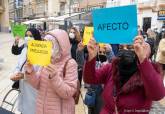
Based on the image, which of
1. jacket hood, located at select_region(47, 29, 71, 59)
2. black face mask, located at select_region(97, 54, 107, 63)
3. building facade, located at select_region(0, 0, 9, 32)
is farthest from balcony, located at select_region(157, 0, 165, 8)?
building facade, located at select_region(0, 0, 9, 32)

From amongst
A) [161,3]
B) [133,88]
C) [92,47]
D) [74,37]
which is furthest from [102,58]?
[161,3]

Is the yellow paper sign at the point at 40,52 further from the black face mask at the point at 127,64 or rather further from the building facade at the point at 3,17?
the building facade at the point at 3,17

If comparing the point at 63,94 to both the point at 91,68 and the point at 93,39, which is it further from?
the point at 93,39

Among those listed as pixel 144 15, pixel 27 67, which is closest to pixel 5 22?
pixel 144 15

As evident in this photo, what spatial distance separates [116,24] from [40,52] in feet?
2.18

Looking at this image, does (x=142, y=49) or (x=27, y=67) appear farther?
(x=27, y=67)

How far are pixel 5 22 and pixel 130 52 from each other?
64.0 metres

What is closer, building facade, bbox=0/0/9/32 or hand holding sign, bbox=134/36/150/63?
hand holding sign, bbox=134/36/150/63

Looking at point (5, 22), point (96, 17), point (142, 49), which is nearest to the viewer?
point (142, 49)

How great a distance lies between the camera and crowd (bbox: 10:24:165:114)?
249cm

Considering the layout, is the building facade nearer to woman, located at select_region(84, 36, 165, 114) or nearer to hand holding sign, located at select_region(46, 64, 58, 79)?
hand holding sign, located at select_region(46, 64, 58, 79)

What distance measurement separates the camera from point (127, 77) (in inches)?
106

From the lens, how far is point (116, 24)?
2680mm

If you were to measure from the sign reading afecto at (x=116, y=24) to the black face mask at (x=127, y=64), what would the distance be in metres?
0.11
